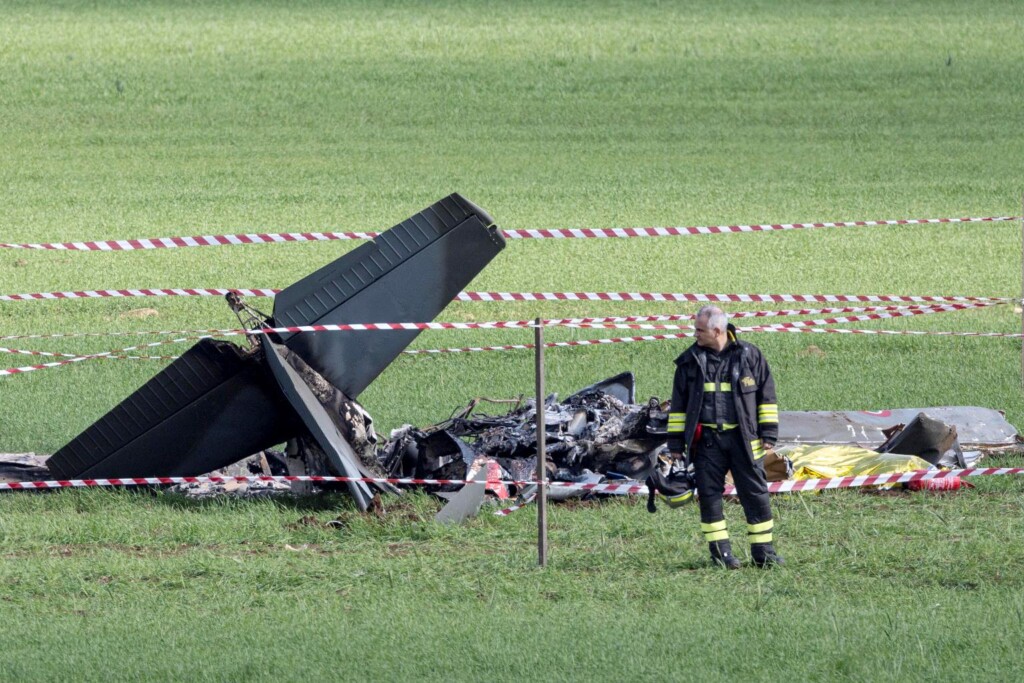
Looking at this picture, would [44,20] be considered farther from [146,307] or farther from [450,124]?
[146,307]

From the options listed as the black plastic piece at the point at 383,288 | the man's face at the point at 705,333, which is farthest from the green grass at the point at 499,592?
the man's face at the point at 705,333

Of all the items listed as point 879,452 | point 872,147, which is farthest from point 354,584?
point 872,147

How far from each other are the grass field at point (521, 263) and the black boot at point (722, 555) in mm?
203

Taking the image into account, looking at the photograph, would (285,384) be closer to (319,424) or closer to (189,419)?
(319,424)

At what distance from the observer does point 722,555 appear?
9008 mm

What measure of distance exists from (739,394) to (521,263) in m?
14.9

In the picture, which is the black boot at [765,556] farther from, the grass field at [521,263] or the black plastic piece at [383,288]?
the black plastic piece at [383,288]

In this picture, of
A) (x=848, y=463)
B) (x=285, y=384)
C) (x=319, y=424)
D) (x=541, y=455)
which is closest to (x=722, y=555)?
(x=541, y=455)

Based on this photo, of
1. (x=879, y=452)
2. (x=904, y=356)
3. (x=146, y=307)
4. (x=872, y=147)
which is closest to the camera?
(x=879, y=452)

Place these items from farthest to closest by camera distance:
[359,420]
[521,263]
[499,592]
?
[521,263] < [359,420] < [499,592]

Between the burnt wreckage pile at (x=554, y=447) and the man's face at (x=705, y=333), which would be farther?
the burnt wreckage pile at (x=554, y=447)

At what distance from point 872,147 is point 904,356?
797 inches

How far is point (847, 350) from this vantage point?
1648 cm

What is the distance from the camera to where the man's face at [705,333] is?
28.8 ft
